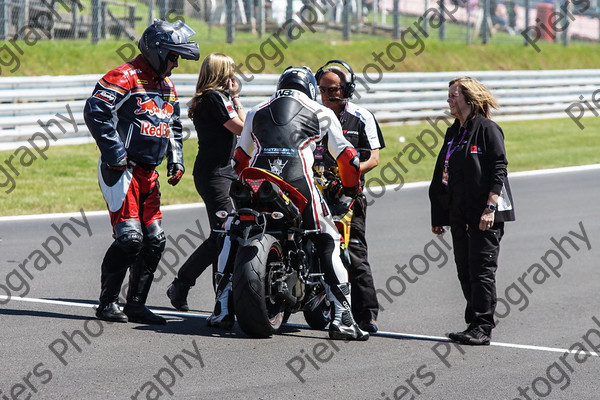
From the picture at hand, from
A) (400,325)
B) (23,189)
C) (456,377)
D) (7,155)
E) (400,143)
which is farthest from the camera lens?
(400,143)

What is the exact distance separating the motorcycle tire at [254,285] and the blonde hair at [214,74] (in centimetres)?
170

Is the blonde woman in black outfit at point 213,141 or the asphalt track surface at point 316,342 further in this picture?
the blonde woman in black outfit at point 213,141

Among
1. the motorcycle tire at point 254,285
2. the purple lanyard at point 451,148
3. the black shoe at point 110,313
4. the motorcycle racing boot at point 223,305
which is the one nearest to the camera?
the motorcycle tire at point 254,285

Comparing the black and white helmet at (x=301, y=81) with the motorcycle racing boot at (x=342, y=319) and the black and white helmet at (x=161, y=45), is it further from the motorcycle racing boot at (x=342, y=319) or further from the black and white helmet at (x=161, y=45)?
the motorcycle racing boot at (x=342, y=319)

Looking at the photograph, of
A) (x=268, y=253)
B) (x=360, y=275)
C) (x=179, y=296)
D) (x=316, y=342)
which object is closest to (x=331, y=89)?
→ (x=360, y=275)

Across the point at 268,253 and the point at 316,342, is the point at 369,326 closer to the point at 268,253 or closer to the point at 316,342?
the point at 316,342

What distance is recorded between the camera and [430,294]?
8891 millimetres

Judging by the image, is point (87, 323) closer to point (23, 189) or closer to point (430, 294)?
point (430, 294)

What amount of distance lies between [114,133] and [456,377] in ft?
9.50

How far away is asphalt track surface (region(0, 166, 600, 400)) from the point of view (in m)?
5.73

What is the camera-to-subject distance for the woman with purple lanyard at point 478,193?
6949mm

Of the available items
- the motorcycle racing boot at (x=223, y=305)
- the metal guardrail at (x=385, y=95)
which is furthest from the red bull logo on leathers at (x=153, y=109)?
the metal guardrail at (x=385, y=95)

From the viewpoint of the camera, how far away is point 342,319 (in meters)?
6.92

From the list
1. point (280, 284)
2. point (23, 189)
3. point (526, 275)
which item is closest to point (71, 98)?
point (23, 189)
